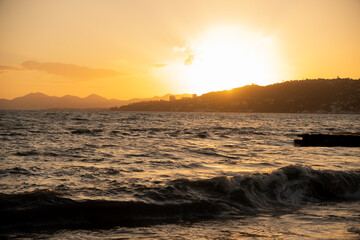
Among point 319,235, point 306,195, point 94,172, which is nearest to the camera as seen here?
point 319,235

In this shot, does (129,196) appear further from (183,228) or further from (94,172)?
(94,172)

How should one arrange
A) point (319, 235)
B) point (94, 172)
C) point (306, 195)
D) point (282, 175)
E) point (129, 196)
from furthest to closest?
1. point (94, 172)
2. point (282, 175)
3. point (306, 195)
4. point (129, 196)
5. point (319, 235)

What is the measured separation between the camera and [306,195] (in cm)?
1078

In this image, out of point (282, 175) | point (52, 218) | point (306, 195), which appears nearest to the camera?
point (52, 218)

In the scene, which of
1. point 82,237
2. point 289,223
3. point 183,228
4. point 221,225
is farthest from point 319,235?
point 82,237

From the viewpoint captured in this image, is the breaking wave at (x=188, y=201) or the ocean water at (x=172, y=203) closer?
the ocean water at (x=172, y=203)

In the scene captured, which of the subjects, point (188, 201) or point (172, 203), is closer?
point (172, 203)

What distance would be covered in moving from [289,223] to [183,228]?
8.45ft

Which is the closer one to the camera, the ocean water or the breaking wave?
the ocean water

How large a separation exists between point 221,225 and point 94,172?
22.3 feet

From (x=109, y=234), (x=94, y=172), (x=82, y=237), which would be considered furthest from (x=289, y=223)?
(x=94, y=172)

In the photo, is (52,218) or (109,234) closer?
(109,234)

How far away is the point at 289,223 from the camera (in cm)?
771

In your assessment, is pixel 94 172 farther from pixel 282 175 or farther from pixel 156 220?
pixel 282 175
